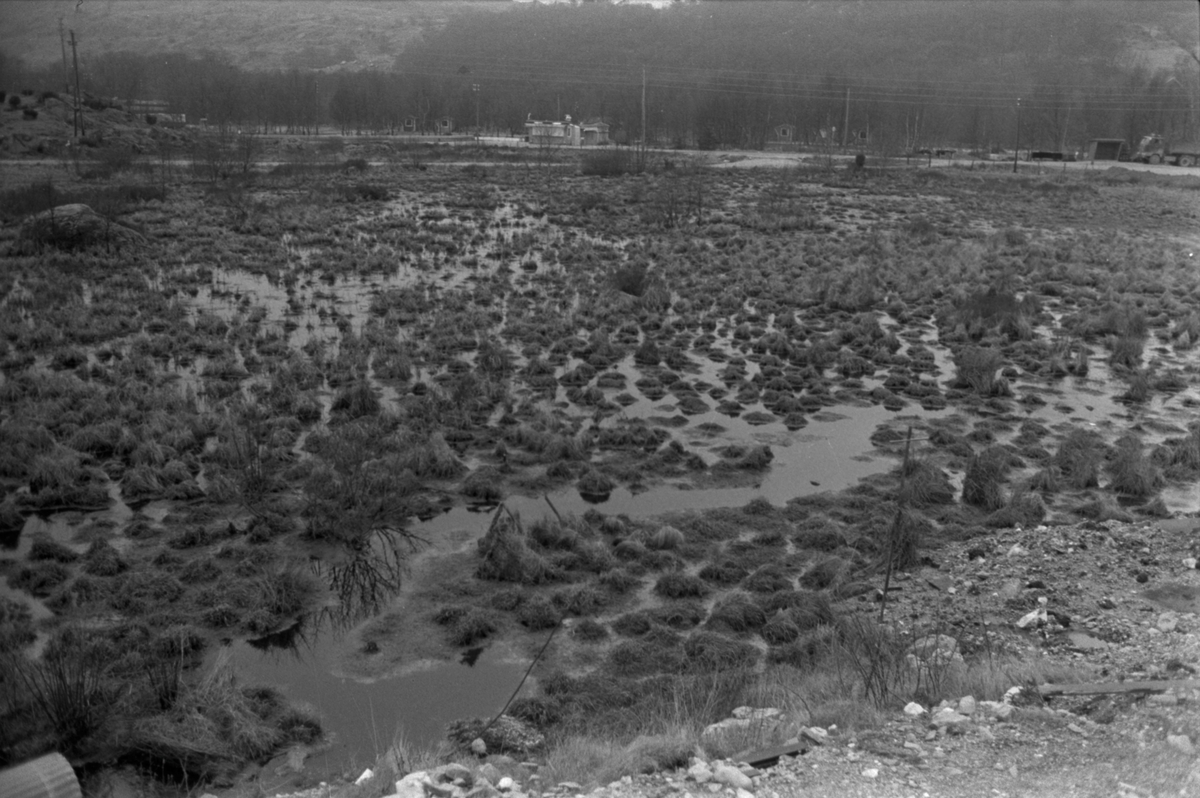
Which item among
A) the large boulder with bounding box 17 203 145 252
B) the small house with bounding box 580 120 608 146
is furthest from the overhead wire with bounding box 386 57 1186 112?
the large boulder with bounding box 17 203 145 252

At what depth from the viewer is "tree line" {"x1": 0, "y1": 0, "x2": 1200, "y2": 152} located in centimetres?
9181

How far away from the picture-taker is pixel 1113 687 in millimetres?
7648

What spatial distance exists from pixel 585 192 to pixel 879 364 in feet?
102

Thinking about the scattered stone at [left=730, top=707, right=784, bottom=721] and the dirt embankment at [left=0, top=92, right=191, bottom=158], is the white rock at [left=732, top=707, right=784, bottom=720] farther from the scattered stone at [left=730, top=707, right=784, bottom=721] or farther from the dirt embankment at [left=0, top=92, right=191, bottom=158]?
the dirt embankment at [left=0, top=92, right=191, bottom=158]

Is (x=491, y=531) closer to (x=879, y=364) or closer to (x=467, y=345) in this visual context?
(x=467, y=345)

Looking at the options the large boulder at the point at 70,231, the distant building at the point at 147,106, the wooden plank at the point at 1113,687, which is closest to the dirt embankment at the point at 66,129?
the distant building at the point at 147,106

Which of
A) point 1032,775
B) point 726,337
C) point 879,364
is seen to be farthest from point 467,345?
point 1032,775

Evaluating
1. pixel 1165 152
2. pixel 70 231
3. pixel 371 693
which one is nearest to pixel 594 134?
pixel 1165 152

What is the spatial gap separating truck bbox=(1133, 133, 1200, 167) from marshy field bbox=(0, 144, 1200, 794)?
1867 inches

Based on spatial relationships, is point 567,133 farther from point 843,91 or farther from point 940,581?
point 940,581

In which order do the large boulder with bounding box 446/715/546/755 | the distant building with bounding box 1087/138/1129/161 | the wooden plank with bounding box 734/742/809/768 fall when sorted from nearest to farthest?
the wooden plank with bounding box 734/742/809/768, the large boulder with bounding box 446/715/546/755, the distant building with bounding box 1087/138/1129/161

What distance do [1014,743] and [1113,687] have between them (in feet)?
4.35

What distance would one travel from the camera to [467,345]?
21.0 meters

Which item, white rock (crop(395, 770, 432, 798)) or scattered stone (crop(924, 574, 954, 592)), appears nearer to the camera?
white rock (crop(395, 770, 432, 798))
